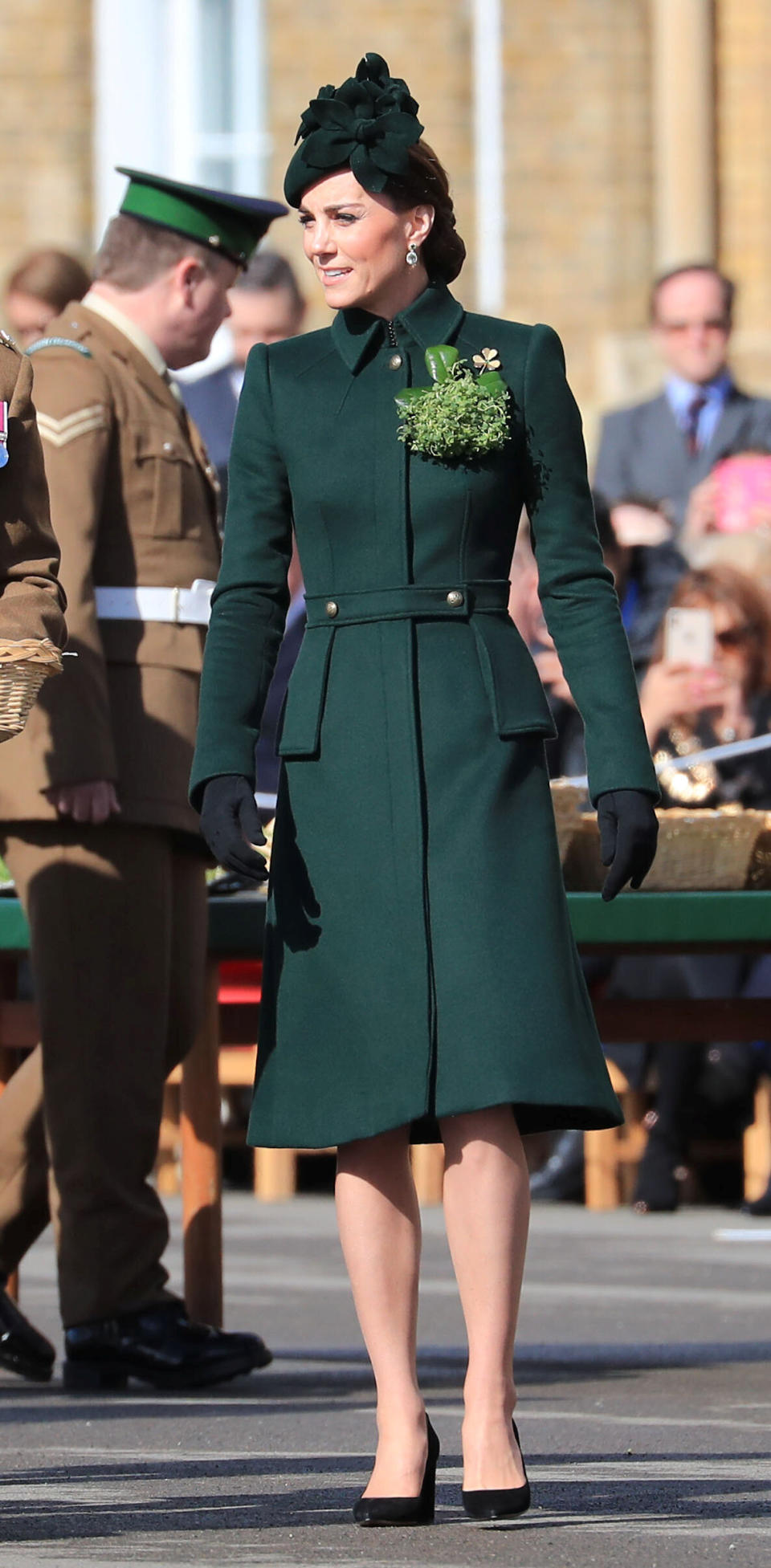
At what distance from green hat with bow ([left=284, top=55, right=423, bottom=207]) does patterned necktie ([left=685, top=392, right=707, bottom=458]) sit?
669 centimetres

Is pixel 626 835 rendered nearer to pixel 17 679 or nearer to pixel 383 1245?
pixel 383 1245

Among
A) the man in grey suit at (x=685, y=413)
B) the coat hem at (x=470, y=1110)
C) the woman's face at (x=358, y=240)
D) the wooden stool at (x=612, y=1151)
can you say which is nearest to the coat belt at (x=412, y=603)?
the woman's face at (x=358, y=240)

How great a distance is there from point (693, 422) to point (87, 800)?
582 centimetres

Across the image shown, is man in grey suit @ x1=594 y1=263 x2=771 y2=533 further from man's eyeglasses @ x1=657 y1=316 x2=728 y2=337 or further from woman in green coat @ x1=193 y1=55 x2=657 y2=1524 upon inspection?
woman in green coat @ x1=193 y1=55 x2=657 y2=1524

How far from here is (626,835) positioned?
450cm

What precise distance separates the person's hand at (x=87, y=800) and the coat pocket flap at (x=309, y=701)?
4.57 feet

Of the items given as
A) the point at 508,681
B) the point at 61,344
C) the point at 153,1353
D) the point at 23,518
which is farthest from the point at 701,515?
the point at 508,681

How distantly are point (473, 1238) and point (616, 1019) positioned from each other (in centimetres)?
235

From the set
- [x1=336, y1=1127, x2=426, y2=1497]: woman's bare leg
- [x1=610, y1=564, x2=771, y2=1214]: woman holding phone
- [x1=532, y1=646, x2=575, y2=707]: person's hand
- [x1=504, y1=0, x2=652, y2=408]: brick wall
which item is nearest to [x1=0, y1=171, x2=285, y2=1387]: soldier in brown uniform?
[x1=336, y1=1127, x2=426, y2=1497]: woman's bare leg

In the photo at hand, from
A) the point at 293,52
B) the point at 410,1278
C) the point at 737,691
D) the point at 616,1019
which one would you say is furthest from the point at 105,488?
the point at 293,52

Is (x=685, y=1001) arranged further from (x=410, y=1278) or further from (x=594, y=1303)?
(x=410, y=1278)

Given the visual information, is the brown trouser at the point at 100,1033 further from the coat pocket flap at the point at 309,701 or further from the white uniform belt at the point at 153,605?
the coat pocket flap at the point at 309,701

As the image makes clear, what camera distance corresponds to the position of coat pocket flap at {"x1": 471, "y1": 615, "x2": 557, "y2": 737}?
453 cm

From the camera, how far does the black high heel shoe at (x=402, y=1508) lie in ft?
14.5
